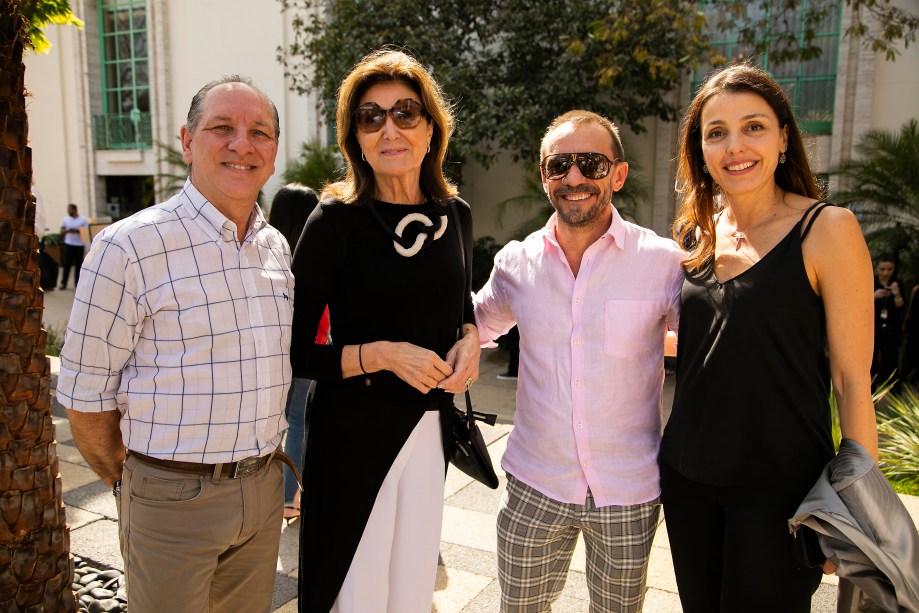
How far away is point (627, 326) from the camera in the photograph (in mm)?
2338

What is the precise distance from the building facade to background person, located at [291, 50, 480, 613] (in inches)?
309

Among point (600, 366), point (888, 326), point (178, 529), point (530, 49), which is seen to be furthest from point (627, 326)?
point (530, 49)

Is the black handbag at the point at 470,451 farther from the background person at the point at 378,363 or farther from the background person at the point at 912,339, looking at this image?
the background person at the point at 912,339

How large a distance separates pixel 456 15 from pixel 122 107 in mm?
10929

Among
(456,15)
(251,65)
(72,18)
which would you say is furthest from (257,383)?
(251,65)

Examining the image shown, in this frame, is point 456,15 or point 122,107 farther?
point 122,107

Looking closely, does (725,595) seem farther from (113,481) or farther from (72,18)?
(72,18)

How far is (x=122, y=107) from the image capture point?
56.9 ft

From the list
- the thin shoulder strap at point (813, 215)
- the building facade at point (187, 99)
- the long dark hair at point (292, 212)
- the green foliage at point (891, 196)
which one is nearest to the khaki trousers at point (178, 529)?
the thin shoulder strap at point (813, 215)

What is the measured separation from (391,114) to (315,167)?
33.6 feet

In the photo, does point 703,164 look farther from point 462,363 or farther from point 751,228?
point 462,363

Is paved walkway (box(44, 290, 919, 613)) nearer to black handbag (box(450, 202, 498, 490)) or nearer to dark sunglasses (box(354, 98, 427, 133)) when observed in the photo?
black handbag (box(450, 202, 498, 490))

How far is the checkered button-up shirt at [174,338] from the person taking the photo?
192 centimetres

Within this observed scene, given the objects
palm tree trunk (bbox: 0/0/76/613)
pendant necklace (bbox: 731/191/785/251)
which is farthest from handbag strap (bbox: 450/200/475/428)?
palm tree trunk (bbox: 0/0/76/613)
